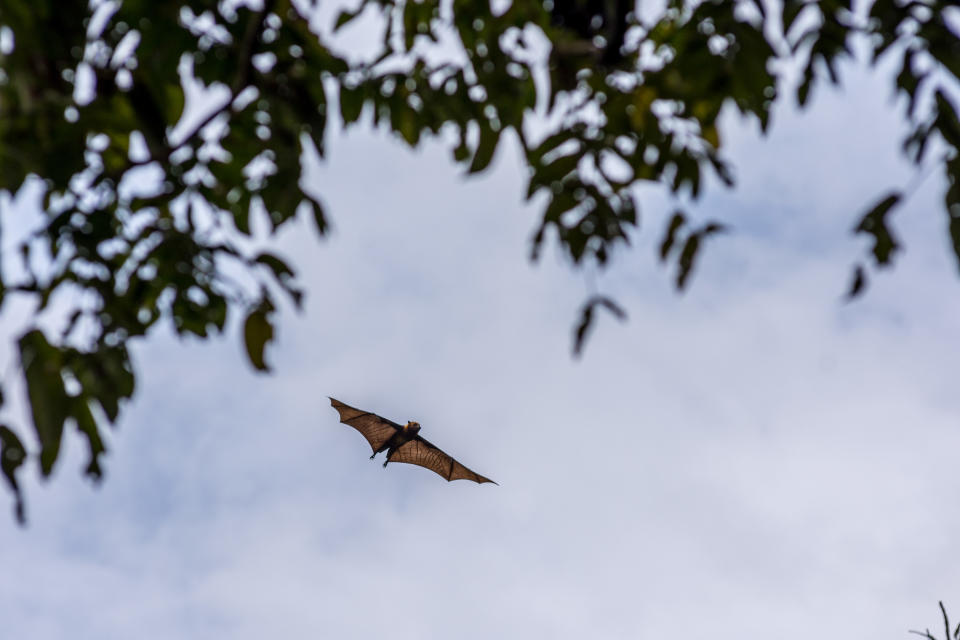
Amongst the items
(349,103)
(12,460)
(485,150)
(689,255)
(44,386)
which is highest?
(349,103)

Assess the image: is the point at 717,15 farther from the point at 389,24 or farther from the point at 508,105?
the point at 389,24

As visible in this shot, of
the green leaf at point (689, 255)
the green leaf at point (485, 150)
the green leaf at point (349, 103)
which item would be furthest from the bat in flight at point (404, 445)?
the green leaf at point (689, 255)

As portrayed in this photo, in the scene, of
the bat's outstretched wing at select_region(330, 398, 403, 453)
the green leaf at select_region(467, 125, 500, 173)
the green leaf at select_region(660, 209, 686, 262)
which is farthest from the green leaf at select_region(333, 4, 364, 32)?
the bat's outstretched wing at select_region(330, 398, 403, 453)

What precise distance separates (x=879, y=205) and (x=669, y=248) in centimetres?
76

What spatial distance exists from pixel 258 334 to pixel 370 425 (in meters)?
13.9

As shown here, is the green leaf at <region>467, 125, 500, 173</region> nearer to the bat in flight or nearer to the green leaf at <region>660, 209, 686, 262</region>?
the green leaf at <region>660, 209, 686, 262</region>

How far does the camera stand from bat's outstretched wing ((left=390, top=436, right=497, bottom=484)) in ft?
57.3

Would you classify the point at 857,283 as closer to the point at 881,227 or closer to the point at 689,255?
the point at 881,227

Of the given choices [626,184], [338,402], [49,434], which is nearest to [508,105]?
[626,184]

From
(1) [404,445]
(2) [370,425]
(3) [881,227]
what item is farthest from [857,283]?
(1) [404,445]

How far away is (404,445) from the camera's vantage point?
1747cm

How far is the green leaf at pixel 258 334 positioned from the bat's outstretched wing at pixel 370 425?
1304 centimetres

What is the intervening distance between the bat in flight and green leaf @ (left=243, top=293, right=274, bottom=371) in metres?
13.4

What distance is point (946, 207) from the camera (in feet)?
8.93
